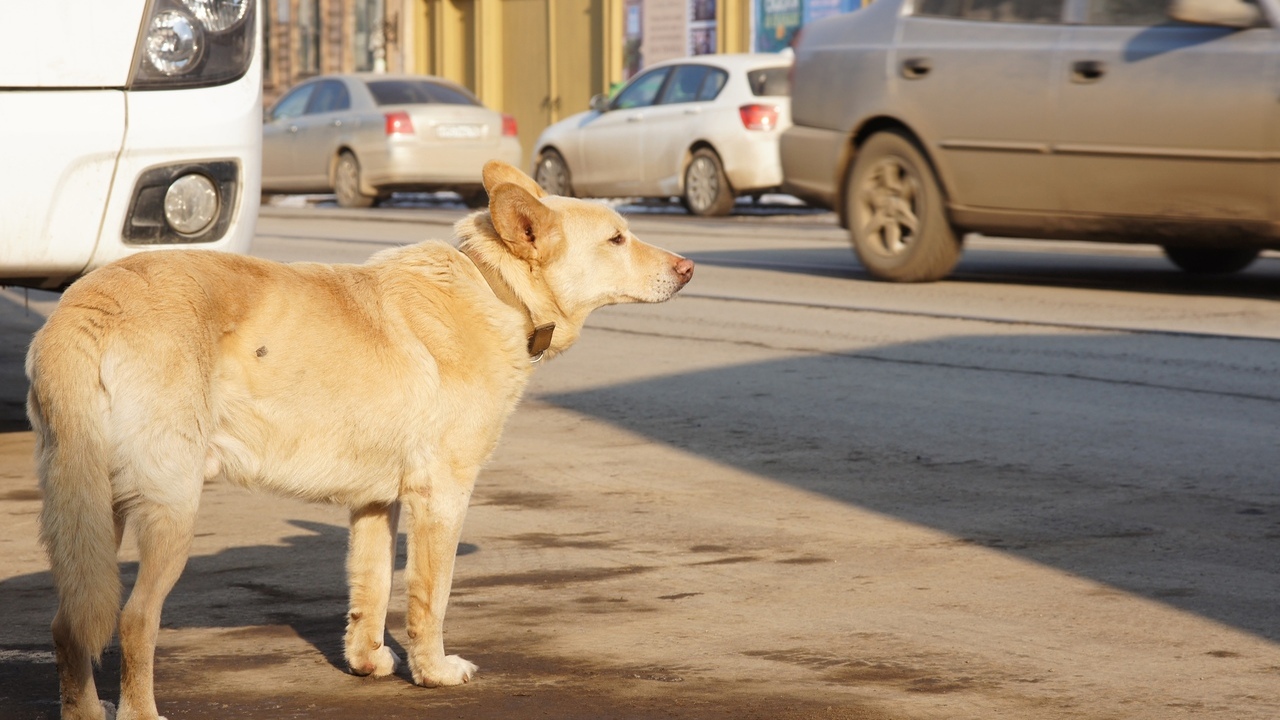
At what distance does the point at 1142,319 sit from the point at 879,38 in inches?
131

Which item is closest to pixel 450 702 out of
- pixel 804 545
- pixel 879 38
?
pixel 804 545

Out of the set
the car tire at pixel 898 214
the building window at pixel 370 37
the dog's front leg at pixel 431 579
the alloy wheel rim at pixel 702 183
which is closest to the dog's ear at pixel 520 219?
the dog's front leg at pixel 431 579

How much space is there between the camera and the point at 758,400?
295 inches

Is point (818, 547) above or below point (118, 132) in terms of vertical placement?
below

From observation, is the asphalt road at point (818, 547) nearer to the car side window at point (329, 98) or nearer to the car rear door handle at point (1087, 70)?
the car rear door handle at point (1087, 70)

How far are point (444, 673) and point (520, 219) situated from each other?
105 centimetres

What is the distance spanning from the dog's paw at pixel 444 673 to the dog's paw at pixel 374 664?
134 mm

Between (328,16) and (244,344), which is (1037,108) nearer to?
(244,344)

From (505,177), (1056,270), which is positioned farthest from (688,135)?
(505,177)

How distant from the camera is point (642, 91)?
67.6 ft

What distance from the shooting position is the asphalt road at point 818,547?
379cm

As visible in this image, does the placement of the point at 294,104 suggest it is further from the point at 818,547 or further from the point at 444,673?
the point at 444,673

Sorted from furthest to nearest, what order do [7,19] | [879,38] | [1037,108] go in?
[879,38]
[1037,108]
[7,19]

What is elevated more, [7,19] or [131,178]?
[7,19]
